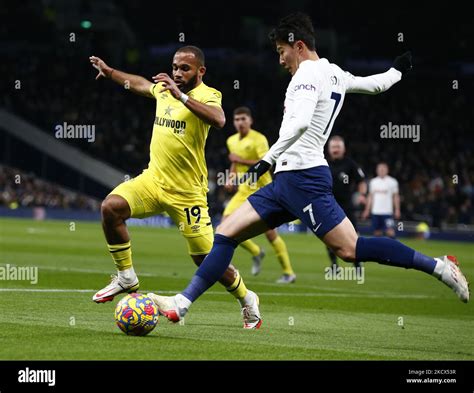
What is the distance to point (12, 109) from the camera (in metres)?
47.7

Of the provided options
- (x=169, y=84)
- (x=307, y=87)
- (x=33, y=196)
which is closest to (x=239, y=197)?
(x=169, y=84)

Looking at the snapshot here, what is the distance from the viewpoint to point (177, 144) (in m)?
10.8

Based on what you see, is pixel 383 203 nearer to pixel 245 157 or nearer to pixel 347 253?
pixel 245 157

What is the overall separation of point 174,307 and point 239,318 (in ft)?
7.75

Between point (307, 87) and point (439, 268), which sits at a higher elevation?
point (307, 87)

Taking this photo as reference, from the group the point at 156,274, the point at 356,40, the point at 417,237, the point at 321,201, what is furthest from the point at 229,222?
the point at 356,40

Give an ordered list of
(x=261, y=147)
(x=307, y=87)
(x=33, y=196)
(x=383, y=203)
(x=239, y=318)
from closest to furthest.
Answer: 1. (x=307, y=87)
2. (x=239, y=318)
3. (x=261, y=147)
4. (x=383, y=203)
5. (x=33, y=196)

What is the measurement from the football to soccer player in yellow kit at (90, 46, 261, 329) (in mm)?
1245

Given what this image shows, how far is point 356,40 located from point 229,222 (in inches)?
1762

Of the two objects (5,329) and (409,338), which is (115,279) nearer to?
(5,329)

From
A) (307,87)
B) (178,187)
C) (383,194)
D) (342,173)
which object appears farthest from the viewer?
(383,194)

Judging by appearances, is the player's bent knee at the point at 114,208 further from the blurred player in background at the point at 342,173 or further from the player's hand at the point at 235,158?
the blurred player in background at the point at 342,173

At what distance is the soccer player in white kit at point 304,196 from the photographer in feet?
29.7

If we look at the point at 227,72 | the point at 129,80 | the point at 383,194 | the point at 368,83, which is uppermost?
the point at 227,72
